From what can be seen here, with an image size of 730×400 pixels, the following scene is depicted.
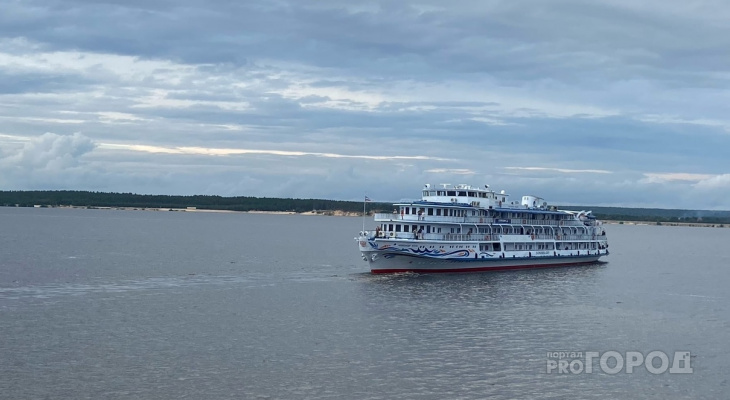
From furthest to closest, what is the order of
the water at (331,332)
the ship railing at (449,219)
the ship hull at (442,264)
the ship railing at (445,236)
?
the ship railing at (449,219)
the ship hull at (442,264)
the ship railing at (445,236)
the water at (331,332)

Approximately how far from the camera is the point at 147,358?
149 feet

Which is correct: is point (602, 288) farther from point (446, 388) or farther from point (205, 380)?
point (205, 380)

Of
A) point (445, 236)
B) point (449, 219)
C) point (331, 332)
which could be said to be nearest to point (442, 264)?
point (445, 236)

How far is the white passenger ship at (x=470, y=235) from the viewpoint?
86.2m

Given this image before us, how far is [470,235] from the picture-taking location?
93438 mm

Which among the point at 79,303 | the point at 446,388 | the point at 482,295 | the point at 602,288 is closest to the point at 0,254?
the point at 79,303

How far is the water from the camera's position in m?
41.3

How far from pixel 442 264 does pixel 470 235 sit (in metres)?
5.58

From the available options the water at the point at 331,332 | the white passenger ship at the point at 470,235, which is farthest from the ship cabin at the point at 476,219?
the water at the point at 331,332

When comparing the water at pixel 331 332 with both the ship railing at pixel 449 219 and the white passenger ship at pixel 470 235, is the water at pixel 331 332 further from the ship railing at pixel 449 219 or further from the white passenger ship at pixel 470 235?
the ship railing at pixel 449 219

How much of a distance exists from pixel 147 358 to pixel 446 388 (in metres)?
16.8

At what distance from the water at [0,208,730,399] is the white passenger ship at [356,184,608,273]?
100 inches

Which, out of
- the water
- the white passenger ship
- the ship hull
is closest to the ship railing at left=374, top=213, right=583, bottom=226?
the white passenger ship

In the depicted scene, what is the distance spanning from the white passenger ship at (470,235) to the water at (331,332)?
2.54 metres
